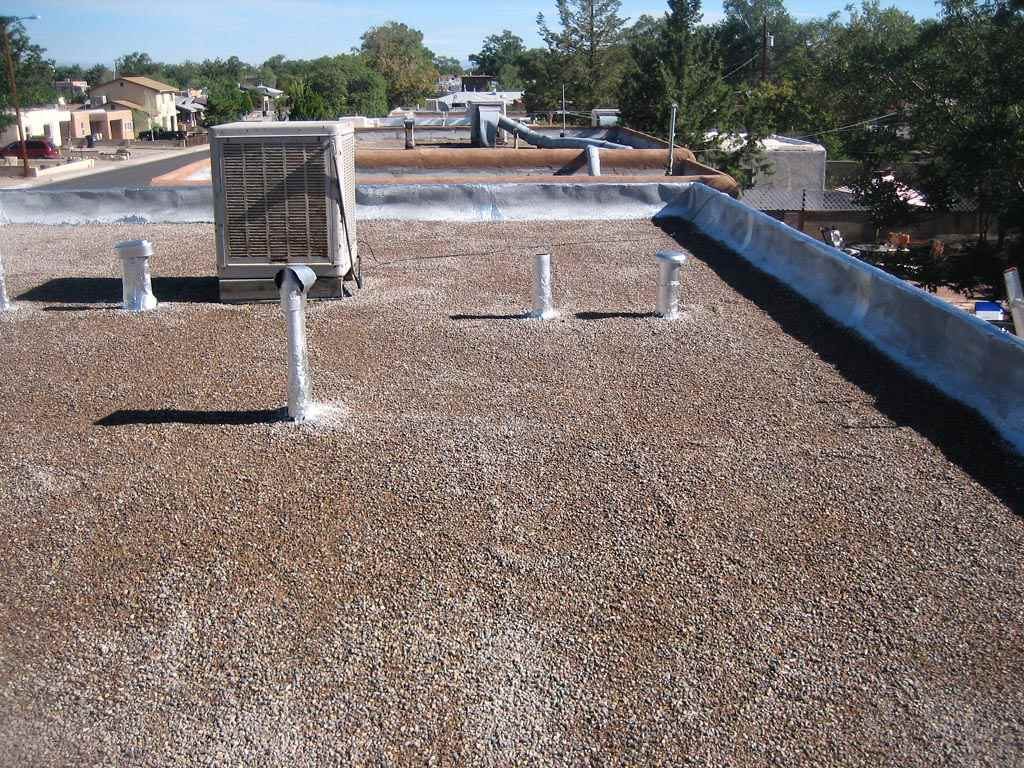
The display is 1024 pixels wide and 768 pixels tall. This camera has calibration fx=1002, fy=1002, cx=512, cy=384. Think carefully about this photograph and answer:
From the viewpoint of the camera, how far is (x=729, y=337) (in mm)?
8445

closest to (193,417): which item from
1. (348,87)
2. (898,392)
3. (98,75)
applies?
(898,392)

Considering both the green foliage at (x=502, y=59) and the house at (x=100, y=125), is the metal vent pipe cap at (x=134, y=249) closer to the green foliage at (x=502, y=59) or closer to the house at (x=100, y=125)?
the house at (x=100, y=125)

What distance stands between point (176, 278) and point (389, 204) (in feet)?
13.6

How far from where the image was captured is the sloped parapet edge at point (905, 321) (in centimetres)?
628

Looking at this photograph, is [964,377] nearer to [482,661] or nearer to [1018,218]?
[482,661]

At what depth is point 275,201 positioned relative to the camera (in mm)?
9156

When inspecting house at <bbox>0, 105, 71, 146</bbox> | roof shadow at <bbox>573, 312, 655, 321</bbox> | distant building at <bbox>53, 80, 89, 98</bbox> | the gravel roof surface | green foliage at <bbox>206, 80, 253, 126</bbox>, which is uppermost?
distant building at <bbox>53, 80, 89, 98</bbox>

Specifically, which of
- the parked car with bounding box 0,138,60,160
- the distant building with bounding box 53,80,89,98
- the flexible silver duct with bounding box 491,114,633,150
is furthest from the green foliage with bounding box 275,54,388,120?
the flexible silver duct with bounding box 491,114,633,150

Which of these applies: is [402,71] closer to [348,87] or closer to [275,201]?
[348,87]

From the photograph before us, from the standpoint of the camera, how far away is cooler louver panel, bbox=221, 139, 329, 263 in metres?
9.02

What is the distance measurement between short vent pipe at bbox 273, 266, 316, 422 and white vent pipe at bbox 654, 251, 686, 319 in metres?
3.57

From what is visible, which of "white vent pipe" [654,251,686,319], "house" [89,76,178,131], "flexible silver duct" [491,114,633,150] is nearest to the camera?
"white vent pipe" [654,251,686,319]

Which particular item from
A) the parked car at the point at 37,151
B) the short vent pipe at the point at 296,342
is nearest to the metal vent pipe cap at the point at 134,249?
the short vent pipe at the point at 296,342

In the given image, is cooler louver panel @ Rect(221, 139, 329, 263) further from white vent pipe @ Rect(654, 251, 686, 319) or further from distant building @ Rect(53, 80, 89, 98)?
distant building @ Rect(53, 80, 89, 98)
